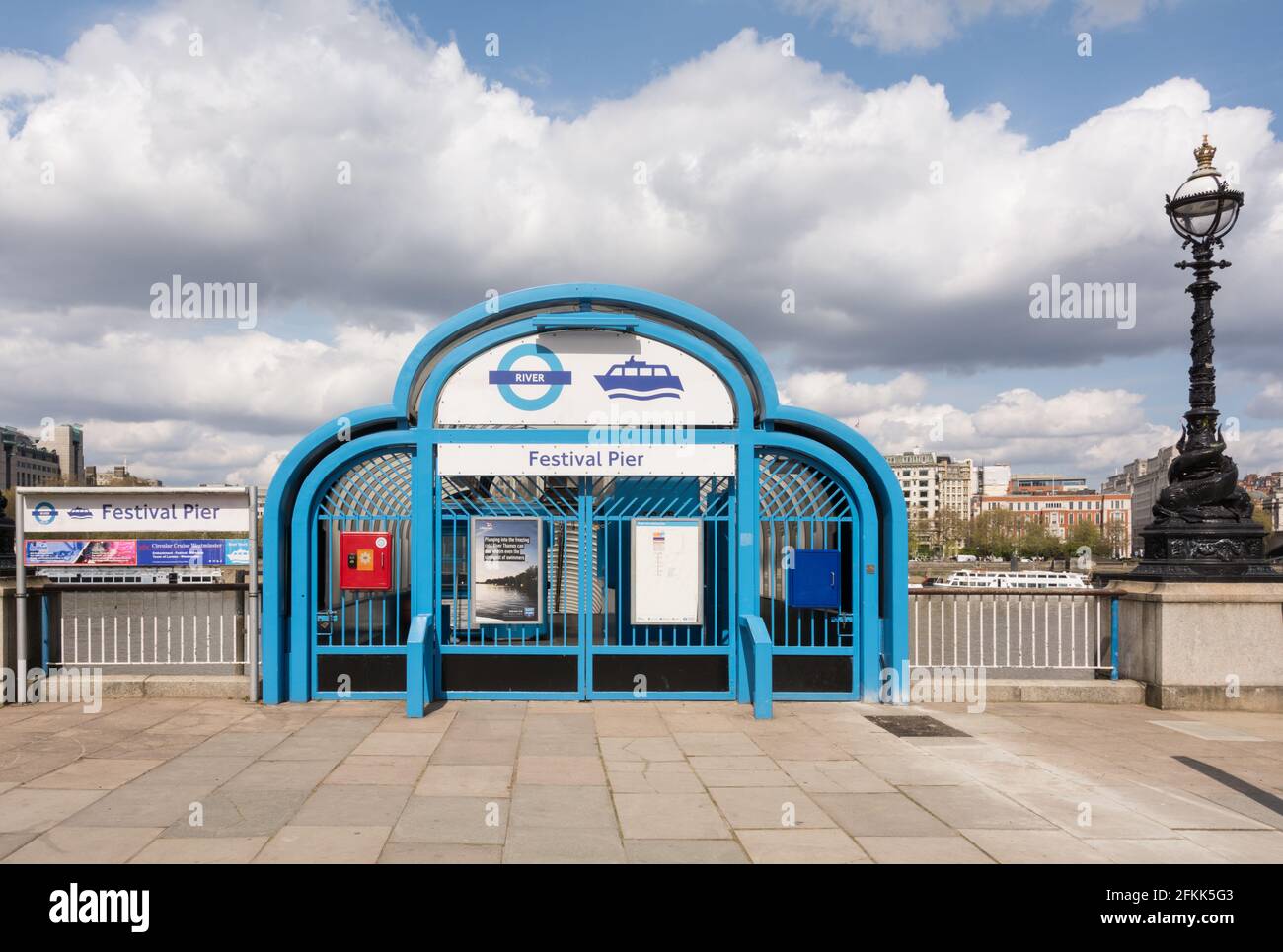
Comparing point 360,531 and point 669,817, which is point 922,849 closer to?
point 669,817

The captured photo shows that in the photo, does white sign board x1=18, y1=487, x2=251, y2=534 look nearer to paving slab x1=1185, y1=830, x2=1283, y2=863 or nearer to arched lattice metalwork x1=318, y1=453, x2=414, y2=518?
arched lattice metalwork x1=318, y1=453, x2=414, y2=518

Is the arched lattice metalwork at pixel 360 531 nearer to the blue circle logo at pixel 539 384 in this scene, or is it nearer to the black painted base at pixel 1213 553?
the blue circle logo at pixel 539 384

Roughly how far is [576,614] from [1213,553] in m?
7.09

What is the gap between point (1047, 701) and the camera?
10.1 metres

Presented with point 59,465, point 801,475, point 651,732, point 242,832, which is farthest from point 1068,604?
point 59,465

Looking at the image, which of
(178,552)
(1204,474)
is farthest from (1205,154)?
(178,552)

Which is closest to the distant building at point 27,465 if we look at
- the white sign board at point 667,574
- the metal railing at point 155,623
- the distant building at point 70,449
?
the distant building at point 70,449

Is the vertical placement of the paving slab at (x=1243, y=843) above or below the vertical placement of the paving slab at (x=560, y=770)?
above

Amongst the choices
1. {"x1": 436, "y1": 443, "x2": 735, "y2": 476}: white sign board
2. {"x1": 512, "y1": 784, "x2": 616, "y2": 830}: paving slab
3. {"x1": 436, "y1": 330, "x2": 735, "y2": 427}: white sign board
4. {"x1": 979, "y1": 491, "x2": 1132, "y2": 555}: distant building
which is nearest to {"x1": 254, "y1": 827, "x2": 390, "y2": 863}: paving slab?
{"x1": 512, "y1": 784, "x2": 616, "y2": 830}: paving slab

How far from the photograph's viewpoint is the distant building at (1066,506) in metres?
155

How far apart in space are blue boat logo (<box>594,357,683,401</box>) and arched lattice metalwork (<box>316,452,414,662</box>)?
2350 millimetres

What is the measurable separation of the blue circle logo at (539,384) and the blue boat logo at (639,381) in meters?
0.46

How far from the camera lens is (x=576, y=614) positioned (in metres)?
10.1

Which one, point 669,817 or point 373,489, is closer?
point 669,817
